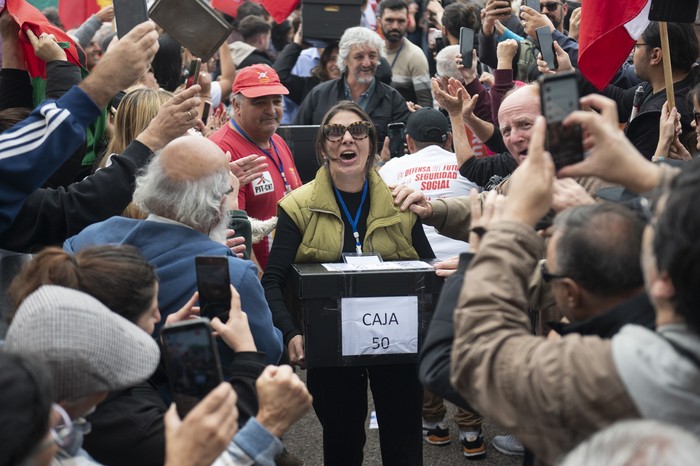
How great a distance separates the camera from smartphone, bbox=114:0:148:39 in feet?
11.8

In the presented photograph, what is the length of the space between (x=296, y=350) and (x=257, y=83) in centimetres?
233

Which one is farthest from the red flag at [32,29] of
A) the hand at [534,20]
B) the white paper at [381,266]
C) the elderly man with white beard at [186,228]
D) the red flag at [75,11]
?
the red flag at [75,11]

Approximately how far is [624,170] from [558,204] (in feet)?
1.34

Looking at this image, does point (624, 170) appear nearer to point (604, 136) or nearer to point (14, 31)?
point (604, 136)

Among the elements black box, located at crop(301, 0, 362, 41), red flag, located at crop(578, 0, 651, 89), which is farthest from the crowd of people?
black box, located at crop(301, 0, 362, 41)

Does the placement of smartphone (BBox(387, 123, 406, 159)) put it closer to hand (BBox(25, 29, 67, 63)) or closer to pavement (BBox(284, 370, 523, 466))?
pavement (BBox(284, 370, 523, 466))

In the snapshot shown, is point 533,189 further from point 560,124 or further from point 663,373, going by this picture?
point 663,373

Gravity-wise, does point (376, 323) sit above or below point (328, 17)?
below

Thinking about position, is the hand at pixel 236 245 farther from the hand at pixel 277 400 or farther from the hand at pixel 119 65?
the hand at pixel 277 400

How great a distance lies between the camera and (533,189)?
205 centimetres

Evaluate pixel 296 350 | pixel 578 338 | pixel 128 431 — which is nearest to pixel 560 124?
pixel 578 338

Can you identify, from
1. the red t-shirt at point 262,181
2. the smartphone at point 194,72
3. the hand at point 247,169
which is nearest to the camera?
the smartphone at point 194,72

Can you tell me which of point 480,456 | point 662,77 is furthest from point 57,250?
point 662,77

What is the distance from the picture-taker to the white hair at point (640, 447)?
4.74 ft
